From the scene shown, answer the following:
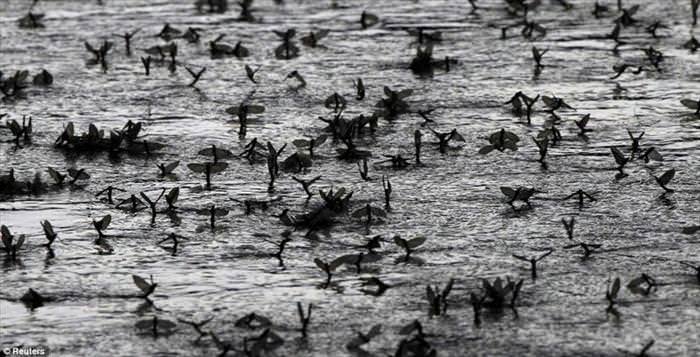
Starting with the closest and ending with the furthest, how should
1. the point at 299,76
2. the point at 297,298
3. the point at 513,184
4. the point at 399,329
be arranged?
1. the point at 399,329
2. the point at 297,298
3. the point at 513,184
4. the point at 299,76

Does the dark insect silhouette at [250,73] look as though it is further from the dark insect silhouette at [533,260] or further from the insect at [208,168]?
the dark insect silhouette at [533,260]

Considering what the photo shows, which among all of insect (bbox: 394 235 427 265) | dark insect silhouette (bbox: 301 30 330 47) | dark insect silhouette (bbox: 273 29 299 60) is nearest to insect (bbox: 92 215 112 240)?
insect (bbox: 394 235 427 265)

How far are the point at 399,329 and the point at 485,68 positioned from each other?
3769 millimetres

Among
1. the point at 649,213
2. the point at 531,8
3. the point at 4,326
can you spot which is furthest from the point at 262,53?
the point at 4,326

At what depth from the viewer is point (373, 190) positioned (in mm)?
5988

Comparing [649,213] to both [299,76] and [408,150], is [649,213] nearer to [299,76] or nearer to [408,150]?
[408,150]

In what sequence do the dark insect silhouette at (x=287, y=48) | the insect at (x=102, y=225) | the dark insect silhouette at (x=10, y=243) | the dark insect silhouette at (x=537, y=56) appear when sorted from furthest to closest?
the dark insect silhouette at (x=287, y=48), the dark insect silhouette at (x=537, y=56), the insect at (x=102, y=225), the dark insect silhouette at (x=10, y=243)

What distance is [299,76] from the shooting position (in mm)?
7785

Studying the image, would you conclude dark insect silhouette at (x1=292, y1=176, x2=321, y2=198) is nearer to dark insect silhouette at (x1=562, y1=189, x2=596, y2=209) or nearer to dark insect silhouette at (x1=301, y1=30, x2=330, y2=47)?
dark insect silhouette at (x1=562, y1=189, x2=596, y2=209)

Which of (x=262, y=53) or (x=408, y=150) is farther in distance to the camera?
(x=262, y=53)

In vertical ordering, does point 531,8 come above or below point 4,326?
above

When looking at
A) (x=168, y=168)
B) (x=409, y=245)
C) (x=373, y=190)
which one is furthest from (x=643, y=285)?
(x=168, y=168)

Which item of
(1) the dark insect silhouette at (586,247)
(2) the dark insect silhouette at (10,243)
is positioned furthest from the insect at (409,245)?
(2) the dark insect silhouette at (10,243)

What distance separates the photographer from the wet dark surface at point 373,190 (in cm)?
455
